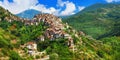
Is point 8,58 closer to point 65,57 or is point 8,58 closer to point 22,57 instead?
point 22,57

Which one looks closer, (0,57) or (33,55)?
(0,57)

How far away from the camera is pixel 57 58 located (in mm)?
193000

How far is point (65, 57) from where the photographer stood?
19938 centimetres

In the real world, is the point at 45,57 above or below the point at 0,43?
below

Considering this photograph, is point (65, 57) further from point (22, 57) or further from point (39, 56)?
point (22, 57)

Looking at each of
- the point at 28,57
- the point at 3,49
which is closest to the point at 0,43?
the point at 3,49

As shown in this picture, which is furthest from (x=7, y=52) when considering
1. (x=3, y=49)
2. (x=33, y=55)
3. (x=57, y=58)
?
(x=57, y=58)

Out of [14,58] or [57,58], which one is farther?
[57,58]

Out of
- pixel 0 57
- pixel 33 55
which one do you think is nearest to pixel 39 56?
pixel 33 55

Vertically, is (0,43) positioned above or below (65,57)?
above

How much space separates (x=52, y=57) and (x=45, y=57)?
6.31 m

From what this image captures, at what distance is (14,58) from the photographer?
181 meters

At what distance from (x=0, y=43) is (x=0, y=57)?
866 inches

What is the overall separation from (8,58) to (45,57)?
2777 centimetres
